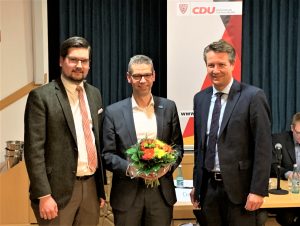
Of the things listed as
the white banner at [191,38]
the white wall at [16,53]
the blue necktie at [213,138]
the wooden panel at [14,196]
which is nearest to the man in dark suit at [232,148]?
the blue necktie at [213,138]

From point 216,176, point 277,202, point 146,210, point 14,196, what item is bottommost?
point 14,196

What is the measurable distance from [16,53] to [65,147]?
2602 mm

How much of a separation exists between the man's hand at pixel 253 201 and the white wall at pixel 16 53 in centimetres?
294

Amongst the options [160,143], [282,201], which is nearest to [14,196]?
[160,143]

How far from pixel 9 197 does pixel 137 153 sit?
2.32m

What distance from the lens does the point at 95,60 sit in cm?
503

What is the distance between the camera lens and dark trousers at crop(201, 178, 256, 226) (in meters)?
2.53

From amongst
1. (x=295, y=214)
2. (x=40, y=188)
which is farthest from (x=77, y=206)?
(x=295, y=214)

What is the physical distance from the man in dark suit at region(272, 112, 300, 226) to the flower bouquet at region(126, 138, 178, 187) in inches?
70.7

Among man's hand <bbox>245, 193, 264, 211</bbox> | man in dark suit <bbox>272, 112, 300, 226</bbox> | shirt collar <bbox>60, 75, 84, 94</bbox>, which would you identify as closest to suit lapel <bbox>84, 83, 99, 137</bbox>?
shirt collar <bbox>60, 75, 84, 94</bbox>

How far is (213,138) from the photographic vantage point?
2576 millimetres

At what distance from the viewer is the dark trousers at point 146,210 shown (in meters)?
2.64

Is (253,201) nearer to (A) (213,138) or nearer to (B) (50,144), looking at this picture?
(A) (213,138)

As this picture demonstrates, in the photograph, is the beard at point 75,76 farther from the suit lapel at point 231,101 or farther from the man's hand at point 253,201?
the man's hand at point 253,201
